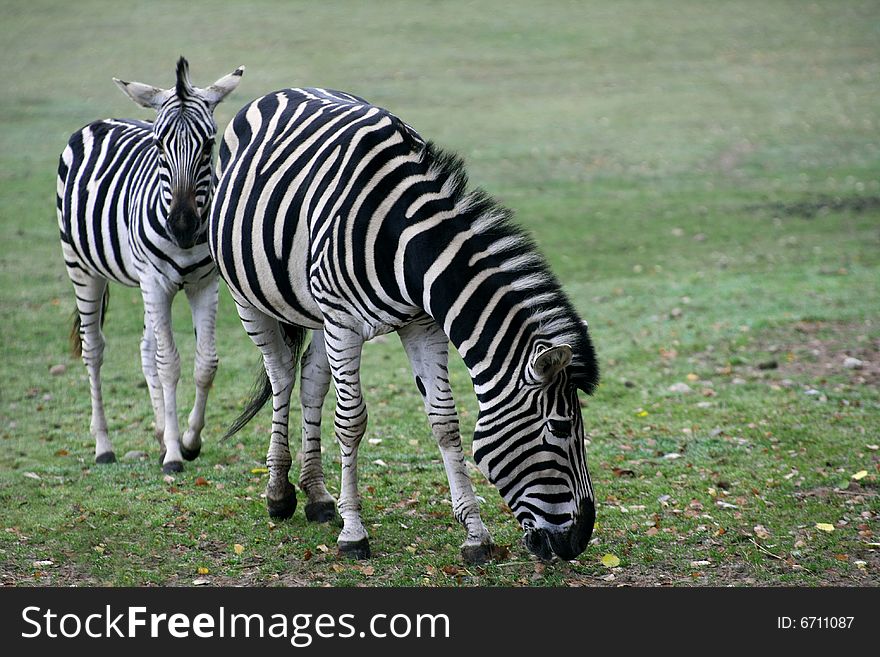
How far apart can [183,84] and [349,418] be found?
8.95 feet

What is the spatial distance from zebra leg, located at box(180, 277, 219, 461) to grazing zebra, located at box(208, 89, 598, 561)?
3.71ft

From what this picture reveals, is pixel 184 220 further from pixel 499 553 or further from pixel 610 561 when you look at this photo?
pixel 610 561

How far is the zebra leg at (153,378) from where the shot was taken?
25.6 feet

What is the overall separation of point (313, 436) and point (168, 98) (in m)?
2.59

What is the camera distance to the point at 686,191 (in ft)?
61.8

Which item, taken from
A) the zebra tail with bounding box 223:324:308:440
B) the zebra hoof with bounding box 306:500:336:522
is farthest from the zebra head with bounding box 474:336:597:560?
the zebra tail with bounding box 223:324:308:440

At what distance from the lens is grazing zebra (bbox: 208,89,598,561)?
15.6 feet

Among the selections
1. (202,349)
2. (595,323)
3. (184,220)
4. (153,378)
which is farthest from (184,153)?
(595,323)

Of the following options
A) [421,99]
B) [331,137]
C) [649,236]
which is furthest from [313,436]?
[421,99]

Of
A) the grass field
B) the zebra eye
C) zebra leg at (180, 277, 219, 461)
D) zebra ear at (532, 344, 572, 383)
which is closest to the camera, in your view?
zebra ear at (532, 344, 572, 383)

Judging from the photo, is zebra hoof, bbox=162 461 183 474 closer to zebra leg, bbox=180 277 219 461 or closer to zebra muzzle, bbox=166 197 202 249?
zebra leg, bbox=180 277 219 461

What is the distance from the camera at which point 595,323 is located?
11.6m

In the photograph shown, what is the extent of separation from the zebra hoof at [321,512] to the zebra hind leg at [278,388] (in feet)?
0.39

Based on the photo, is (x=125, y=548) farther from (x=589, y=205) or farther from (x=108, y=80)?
(x=108, y=80)
